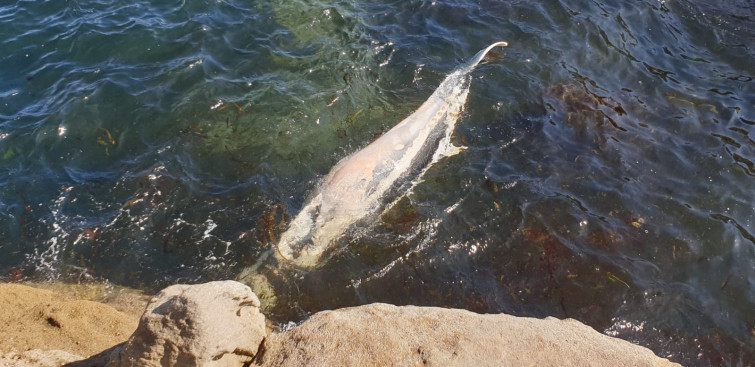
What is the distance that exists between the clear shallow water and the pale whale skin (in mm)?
244

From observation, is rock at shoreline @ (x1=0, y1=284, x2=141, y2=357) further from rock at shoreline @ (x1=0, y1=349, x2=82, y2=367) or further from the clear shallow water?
the clear shallow water

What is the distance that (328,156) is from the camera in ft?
25.2

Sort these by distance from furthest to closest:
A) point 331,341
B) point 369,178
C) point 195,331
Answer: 1. point 369,178
2. point 331,341
3. point 195,331

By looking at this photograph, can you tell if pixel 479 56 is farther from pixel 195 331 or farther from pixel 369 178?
pixel 195 331

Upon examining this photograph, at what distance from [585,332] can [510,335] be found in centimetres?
74

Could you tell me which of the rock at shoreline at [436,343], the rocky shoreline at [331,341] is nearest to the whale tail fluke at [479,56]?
the rocky shoreline at [331,341]

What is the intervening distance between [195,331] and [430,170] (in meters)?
4.50

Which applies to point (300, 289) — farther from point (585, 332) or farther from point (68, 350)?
point (585, 332)

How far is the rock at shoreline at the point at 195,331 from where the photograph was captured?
12.1 ft

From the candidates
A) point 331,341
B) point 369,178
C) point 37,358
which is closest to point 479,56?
point 369,178

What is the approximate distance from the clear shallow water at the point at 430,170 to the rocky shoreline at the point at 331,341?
165 centimetres

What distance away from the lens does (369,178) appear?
7.01 metres

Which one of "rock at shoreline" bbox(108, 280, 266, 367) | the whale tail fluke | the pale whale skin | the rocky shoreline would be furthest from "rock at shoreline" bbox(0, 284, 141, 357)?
the whale tail fluke

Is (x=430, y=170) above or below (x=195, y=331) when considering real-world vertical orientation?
below
